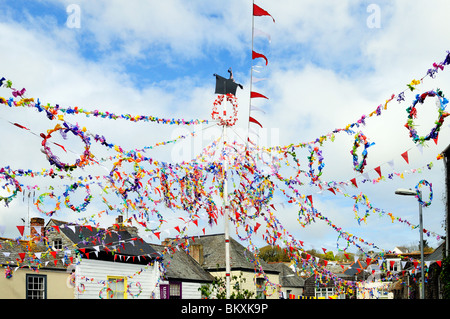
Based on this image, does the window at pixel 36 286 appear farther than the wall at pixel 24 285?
Yes

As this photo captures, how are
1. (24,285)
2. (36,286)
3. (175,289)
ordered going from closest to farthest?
(24,285) < (36,286) < (175,289)

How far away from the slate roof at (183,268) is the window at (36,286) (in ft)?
28.2

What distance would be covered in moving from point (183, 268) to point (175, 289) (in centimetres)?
251

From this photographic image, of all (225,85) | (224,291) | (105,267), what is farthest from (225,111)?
(105,267)

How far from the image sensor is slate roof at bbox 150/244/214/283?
101 ft

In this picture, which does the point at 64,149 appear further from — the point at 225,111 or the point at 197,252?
the point at 197,252

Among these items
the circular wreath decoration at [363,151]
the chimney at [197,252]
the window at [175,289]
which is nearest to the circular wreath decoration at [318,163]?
the circular wreath decoration at [363,151]

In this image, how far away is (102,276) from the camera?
25.1 metres

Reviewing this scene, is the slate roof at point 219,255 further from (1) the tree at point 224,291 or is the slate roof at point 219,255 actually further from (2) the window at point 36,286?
(2) the window at point 36,286

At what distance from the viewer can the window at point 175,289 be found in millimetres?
29859

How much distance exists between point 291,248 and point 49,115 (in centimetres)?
914

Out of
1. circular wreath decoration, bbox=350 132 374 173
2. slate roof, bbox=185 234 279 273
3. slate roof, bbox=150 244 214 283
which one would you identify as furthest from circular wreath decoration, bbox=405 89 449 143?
slate roof, bbox=185 234 279 273

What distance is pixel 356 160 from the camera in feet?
36.6

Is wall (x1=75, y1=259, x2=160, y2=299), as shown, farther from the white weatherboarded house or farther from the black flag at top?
the black flag at top
